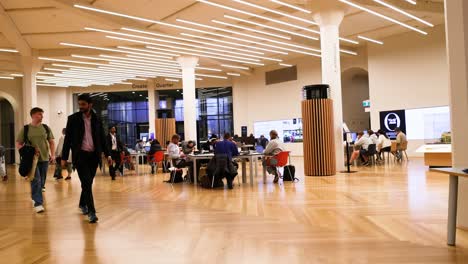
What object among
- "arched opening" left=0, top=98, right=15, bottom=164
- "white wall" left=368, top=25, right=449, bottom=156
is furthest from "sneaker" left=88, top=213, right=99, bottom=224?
"arched opening" left=0, top=98, right=15, bottom=164

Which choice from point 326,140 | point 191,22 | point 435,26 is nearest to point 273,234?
point 326,140

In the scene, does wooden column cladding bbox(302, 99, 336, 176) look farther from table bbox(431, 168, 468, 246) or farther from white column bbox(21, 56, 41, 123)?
white column bbox(21, 56, 41, 123)

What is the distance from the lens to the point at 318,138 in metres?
10.5

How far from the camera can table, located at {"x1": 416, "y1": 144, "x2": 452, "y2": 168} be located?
10.2 meters

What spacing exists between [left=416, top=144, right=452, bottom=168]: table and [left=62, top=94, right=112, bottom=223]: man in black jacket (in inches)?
325

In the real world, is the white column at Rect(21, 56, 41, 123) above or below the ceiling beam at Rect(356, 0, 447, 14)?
below

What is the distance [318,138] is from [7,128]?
21.7 m

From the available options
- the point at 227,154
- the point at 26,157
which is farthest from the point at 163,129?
the point at 26,157

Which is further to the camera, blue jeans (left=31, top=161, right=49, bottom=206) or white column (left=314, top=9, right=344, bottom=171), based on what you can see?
white column (left=314, top=9, right=344, bottom=171)

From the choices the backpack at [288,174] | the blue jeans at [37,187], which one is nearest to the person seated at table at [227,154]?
the backpack at [288,174]

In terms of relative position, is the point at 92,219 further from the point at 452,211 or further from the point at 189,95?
the point at 189,95

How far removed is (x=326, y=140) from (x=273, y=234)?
6.82m

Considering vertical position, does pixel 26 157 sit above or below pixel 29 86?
below

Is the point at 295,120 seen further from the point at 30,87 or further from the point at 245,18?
the point at 30,87
